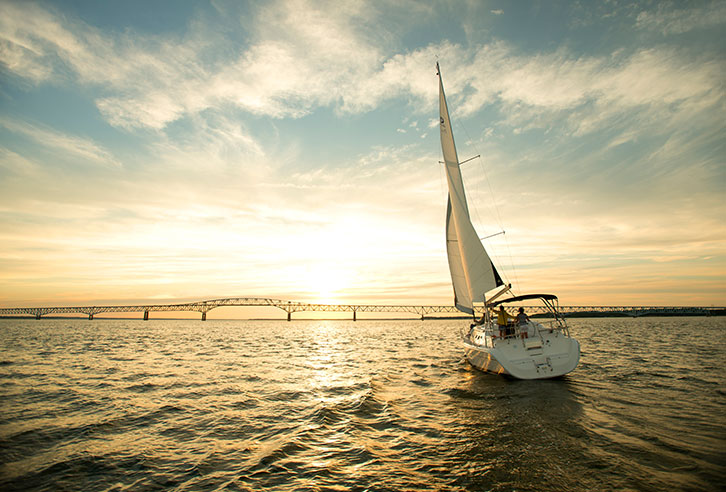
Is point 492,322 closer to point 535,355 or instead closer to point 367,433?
point 535,355

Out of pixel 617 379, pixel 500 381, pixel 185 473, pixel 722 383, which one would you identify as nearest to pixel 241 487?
pixel 185 473

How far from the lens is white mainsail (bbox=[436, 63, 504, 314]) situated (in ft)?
65.9

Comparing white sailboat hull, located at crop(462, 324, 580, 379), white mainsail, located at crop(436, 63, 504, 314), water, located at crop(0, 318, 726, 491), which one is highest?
white mainsail, located at crop(436, 63, 504, 314)

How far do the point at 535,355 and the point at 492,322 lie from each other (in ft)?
10.9

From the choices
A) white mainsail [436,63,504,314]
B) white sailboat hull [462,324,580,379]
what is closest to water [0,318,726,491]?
white sailboat hull [462,324,580,379]

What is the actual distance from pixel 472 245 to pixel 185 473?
17.7m

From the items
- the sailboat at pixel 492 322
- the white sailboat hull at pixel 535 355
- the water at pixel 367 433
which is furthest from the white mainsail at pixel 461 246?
the water at pixel 367 433

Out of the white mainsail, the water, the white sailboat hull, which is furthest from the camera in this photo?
the white mainsail

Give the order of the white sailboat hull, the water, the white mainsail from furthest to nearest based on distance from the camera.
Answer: the white mainsail
the white sailboat hull
the water

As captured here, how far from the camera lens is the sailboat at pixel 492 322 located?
14.1m

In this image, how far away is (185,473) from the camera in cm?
661

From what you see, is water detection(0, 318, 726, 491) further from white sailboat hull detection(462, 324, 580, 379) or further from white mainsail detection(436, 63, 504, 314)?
white mainsail detection(436, 63, 504, 314)

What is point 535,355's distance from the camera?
14.2 m

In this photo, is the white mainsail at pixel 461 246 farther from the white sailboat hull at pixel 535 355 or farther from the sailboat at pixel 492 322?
the white sailboat hull at pixel 535 355
